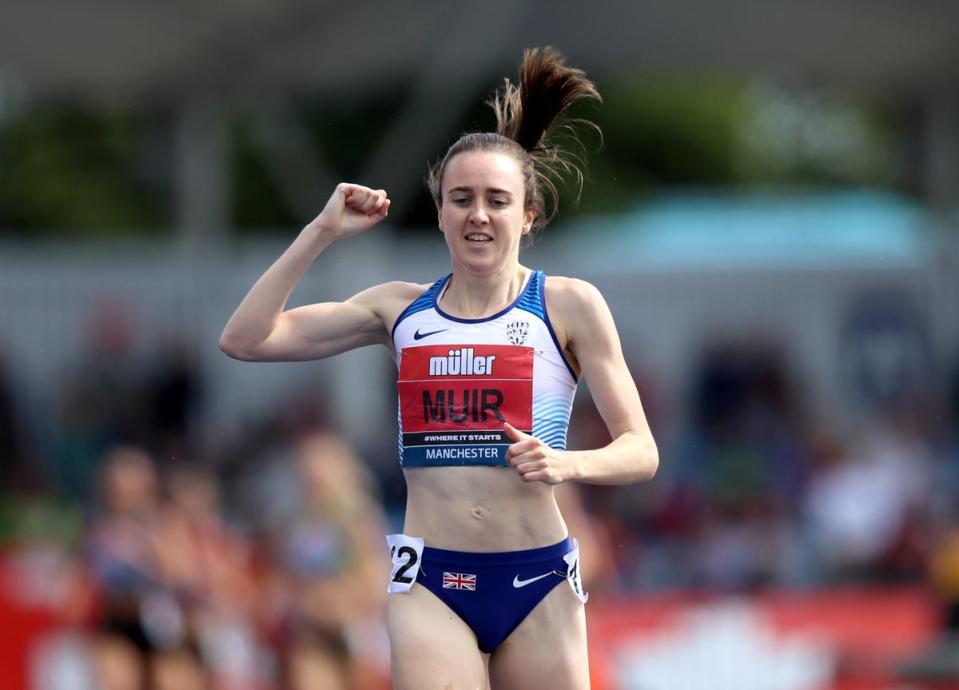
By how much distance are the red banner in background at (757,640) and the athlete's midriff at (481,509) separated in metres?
5.59

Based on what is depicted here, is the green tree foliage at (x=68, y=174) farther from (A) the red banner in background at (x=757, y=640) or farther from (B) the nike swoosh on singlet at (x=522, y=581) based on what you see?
(B) the nike swoosh on singlet at (x=522, y=581)

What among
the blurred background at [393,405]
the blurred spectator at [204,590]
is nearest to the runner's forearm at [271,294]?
the blurred background at [393,405]

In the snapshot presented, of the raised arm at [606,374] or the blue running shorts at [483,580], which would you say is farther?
the blue running shorts at [483,580]

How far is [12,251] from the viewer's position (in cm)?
2102

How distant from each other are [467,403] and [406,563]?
0.53m

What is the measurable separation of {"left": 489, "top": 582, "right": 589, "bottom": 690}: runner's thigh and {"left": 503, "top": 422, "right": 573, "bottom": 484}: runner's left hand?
0.65 meters

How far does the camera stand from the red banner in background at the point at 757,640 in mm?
10859

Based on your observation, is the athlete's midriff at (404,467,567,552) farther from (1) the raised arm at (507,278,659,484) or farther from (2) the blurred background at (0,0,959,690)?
(2) the blurred background at (0,0,959,690)

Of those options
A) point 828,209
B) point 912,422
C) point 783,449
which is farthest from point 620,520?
point 828,209

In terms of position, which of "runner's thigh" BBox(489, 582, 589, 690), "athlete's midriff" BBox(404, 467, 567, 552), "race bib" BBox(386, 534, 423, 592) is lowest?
"runner's thigh" BBox(489, 582, 589, 690)

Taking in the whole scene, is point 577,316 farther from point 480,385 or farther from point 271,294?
point 271,294

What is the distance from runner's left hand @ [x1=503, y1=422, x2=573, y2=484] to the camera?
4426 millimetres

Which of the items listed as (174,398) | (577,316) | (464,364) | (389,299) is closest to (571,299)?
(577,316)

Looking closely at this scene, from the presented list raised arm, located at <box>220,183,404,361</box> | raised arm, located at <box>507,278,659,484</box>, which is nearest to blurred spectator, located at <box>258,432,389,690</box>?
raised arm, located at <box>220,183,404,361</box>
